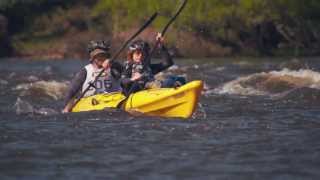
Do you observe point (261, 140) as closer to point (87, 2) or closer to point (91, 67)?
point (91, 67)

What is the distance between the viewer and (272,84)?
18.8 m

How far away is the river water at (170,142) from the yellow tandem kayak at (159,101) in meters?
0.18

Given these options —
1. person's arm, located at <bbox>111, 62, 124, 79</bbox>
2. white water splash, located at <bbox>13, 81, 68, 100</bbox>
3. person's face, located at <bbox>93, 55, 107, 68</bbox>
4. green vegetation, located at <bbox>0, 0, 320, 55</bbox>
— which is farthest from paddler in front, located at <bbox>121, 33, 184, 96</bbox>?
green vegetation, located at <bbox>0, 0, 320, 55</bbox>

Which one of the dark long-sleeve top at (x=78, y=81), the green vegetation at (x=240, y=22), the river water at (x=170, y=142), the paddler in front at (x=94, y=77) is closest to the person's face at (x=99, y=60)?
the paddler in front at (x=94, y=77)

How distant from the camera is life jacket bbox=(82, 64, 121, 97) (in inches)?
518

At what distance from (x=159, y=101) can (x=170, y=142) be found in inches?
104

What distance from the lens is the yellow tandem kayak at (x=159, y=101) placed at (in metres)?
12.0

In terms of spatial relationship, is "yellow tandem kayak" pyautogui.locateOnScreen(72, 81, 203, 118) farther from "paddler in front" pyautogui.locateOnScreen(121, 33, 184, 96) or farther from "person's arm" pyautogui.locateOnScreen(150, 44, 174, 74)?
"person's arm" pyautogui.locateOnScreen(150, 44, 174, 74)

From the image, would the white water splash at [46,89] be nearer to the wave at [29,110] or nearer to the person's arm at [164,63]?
the wave at [29,110]

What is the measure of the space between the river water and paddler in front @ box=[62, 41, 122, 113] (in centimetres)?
47

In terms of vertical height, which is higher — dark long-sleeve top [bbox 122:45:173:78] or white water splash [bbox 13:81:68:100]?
dark long-sleeve top [bbox 122:45:173:78]

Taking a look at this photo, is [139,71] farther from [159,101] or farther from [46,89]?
[46,89]

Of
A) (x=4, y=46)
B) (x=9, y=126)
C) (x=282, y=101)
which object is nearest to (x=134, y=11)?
(x=4, y=46)

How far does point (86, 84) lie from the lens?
13281 mm
